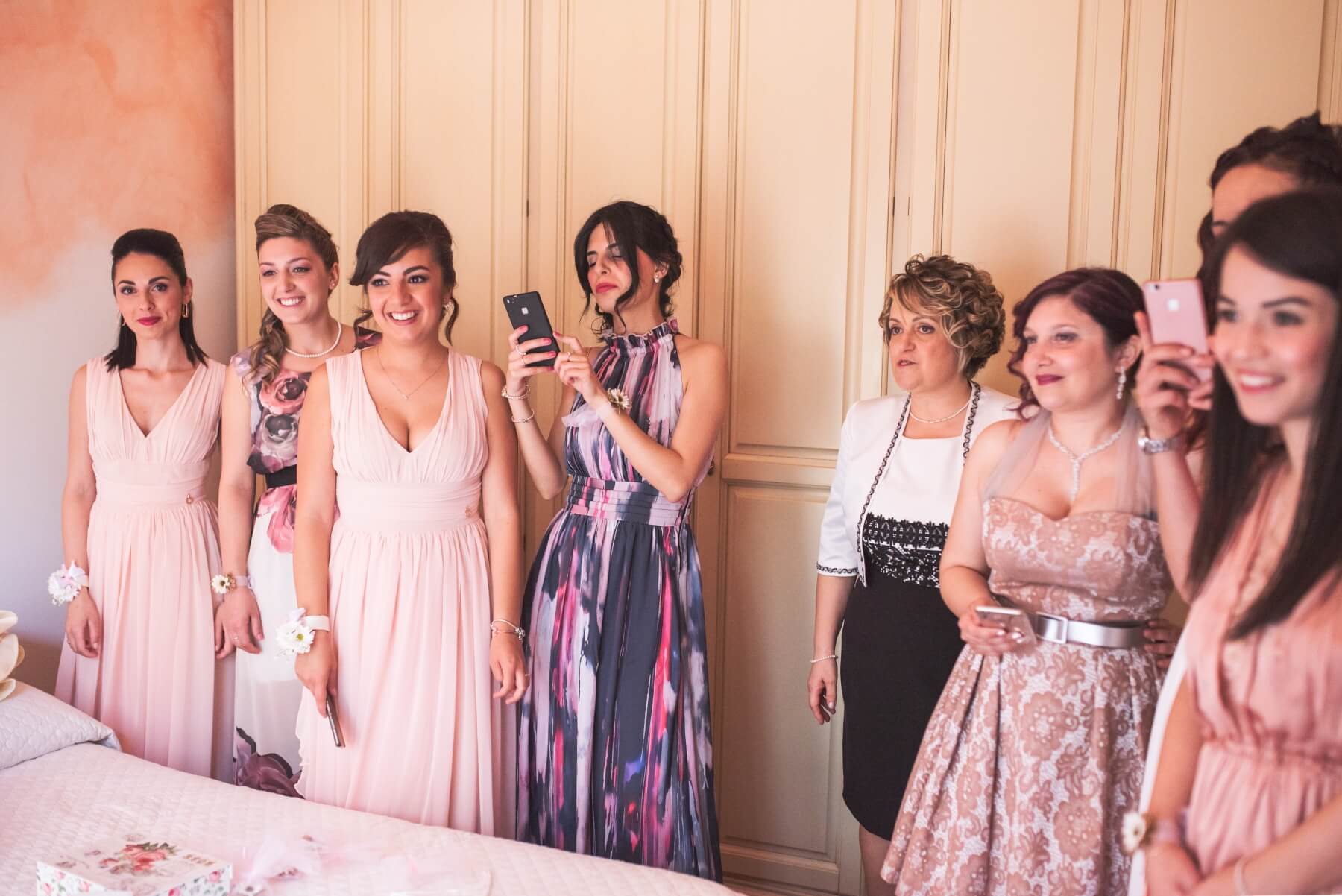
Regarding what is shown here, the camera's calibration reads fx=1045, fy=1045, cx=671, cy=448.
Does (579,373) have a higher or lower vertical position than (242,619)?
higher

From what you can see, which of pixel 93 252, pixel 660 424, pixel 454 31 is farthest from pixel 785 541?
pixel 93 252

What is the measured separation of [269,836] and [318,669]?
0.44 m

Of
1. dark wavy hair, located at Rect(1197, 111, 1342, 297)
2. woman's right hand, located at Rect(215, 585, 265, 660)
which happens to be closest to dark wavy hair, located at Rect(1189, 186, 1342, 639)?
dark wavy hair, located at Rect(1197, 111, 1342, 297)

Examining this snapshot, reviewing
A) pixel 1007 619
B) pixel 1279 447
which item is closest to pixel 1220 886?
pixel 1279 447

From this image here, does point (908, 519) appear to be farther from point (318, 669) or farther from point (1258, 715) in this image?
point (318, 669)

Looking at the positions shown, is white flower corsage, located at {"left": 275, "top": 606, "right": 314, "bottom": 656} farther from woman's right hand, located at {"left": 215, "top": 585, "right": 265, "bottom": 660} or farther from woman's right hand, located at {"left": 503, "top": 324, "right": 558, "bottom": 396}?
woman's right hand, located at {"left": 503, "top": 324, "right": 558, "bottom": 396}

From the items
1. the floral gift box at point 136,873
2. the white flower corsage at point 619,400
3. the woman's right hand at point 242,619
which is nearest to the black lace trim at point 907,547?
the white flower corsage at point 619,400

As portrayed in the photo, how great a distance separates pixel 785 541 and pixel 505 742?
3.01 feet

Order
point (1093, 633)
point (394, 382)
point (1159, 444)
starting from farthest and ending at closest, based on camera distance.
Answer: point (394, 382)
point (1093, 633)
point (1159, 444)

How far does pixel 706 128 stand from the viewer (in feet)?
9.13

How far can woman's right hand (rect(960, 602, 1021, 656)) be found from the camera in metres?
1.64

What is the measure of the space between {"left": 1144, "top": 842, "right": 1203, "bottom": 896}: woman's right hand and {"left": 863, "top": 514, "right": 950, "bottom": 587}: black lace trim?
872mm

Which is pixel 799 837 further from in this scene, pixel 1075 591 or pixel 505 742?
pixel 1075 591

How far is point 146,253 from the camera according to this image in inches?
99.7
